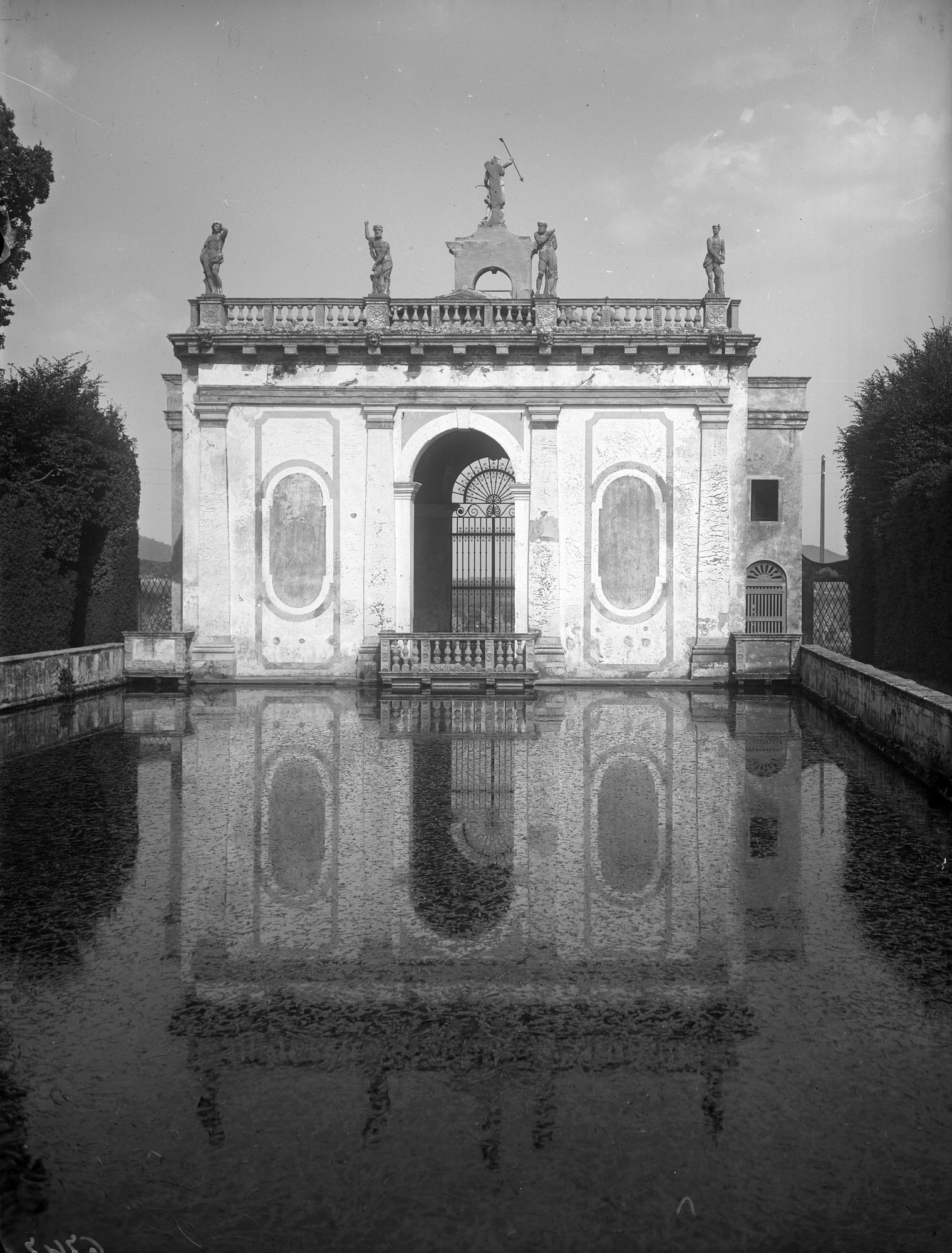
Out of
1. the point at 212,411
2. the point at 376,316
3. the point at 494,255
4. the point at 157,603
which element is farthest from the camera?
the point at 157,603

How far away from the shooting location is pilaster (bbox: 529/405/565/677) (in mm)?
21250

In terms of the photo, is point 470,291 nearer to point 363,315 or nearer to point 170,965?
point 363,315

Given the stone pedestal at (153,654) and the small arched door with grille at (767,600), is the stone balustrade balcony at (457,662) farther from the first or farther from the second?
the small arched door with grille at (767,600)

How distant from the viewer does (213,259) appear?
2139 cm

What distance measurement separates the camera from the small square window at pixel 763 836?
7.34 meters

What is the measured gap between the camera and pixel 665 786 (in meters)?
9.65

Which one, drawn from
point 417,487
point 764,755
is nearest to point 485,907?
point 764,755

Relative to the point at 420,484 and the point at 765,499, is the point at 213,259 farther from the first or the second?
the point at 765,499

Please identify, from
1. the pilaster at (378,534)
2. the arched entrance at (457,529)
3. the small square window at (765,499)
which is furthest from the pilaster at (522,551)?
the small square window at (765,499)

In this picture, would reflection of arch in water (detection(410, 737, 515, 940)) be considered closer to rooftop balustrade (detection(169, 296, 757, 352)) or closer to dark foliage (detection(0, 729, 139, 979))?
dark foliage (detection(0, 729, 139, 979))

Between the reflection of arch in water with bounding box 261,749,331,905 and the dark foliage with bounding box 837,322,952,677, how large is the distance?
558 inches

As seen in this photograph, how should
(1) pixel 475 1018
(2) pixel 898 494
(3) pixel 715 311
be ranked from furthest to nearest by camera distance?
(2) pixel 898 494 → (3) pixel 715 311 → (1) pixel 475 1018

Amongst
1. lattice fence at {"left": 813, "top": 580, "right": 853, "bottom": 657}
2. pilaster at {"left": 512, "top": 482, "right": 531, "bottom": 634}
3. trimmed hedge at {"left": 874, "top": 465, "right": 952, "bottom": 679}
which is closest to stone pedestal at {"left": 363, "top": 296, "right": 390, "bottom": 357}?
pilaster at {"left": 512, "top": 482, "right": 531, "bottom": 634}

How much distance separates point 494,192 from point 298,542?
35.9ft
